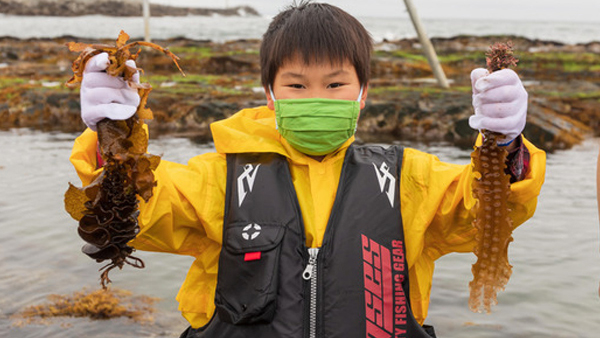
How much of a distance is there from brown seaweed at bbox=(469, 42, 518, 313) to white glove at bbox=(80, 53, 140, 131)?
1.28 m

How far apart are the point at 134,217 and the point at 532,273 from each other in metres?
4.99

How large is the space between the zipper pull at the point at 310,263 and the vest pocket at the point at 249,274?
0.42ft

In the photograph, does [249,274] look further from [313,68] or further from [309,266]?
[313,68]

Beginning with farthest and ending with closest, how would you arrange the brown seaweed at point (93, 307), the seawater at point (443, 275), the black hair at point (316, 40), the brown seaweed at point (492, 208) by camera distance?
the brown seaweed at point (93, 307) < the seawater at point (443, 275) < the black hair at point (316, 40) < the brown seaweed at point (492, 208)

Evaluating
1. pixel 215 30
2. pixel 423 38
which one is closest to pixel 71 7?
pixel 215 30

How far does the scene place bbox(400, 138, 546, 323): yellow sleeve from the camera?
2.75 m

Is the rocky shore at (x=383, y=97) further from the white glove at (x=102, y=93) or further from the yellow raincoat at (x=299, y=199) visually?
the white glove at (x=102, y=93)

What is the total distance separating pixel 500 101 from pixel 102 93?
1399 millimetres

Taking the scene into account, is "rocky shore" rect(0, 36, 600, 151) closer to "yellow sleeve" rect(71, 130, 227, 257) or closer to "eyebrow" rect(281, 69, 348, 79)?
"eyebrow" rect(281, 69, 348, 79)

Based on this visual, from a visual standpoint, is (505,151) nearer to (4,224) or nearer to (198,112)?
(4,224)

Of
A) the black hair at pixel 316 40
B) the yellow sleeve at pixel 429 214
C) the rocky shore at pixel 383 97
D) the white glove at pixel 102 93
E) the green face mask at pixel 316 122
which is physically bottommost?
the rocky shore at pixel 383 97

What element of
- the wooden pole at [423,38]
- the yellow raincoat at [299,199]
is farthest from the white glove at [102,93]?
the wooden pole at [423,38]

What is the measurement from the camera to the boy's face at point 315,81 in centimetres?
289

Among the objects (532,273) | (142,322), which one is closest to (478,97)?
(142,322)
